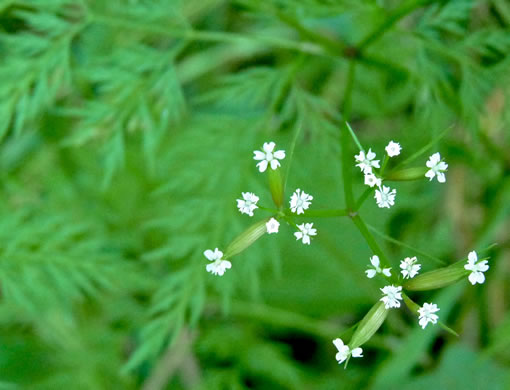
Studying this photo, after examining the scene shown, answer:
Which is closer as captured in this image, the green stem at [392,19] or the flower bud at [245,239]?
the flower bud at [245,239]

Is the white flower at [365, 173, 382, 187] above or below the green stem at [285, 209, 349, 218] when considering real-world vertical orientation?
above

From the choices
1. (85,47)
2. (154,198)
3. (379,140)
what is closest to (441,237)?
(379,140)

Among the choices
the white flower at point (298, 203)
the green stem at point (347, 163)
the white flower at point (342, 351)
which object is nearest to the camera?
the white flower at point (342, 351)

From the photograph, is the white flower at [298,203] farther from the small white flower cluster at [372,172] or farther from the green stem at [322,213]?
the small white flower cluster at [372,172]

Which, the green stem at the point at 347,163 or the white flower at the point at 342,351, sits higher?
the green stem at the point at 347,163

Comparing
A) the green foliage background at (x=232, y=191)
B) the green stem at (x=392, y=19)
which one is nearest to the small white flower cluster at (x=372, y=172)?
the green foliage background at (x=232, y=191)

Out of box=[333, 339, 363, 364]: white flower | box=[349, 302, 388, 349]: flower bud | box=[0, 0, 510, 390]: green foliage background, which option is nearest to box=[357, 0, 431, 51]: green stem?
box=[0, 0, 510, 390]: green foliage background

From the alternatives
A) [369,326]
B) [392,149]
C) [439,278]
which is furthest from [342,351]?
[392,149]

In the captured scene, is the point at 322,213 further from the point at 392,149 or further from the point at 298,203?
the point at 392,149

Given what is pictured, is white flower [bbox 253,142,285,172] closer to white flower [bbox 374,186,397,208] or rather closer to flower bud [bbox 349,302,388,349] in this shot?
white flower [bbox 374,186,397,208]
